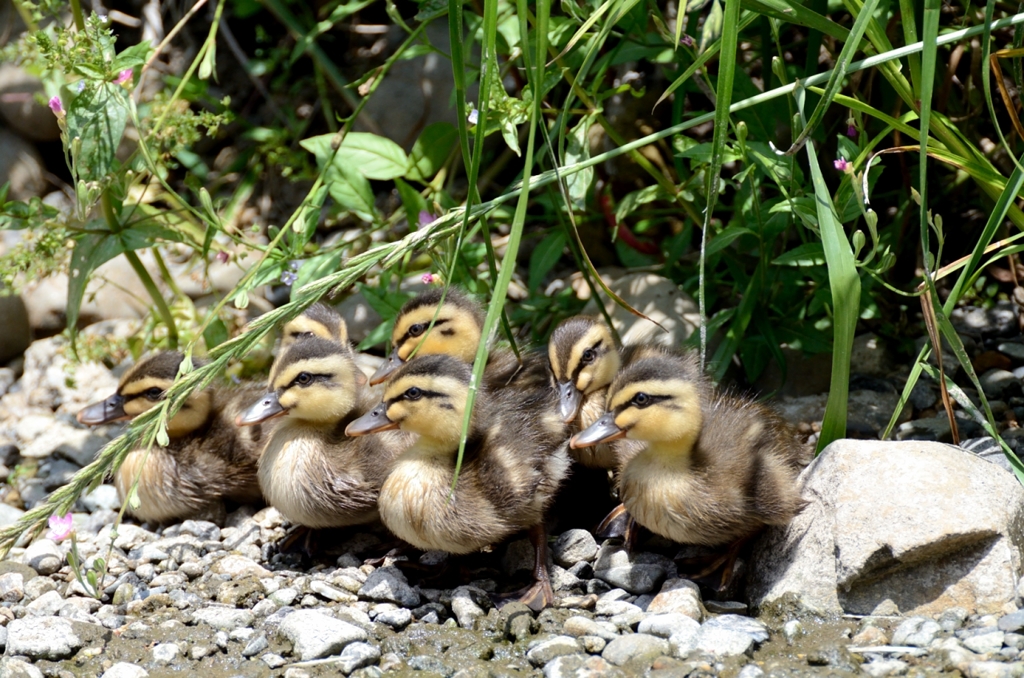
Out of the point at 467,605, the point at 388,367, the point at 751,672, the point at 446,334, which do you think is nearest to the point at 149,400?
the point at 388,367

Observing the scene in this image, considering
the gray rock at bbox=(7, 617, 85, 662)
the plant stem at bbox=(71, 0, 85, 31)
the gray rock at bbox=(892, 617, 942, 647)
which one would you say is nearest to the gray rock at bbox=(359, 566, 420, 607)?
the gray rock at bbox=(7, 617, 85, 662)

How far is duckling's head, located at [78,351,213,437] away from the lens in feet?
14.7

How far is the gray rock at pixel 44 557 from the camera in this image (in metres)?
4.14

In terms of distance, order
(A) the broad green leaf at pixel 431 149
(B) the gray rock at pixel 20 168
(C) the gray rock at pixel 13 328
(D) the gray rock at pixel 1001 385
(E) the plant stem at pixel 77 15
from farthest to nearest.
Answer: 1. (B) the gray rock at pixel 20 168
2. (C) the gray rock at pixel 13 328
3. (A) the broad green leaf at pixel 431 149
4. (D) the gray rock at pixel 1001 385
5. (E) the plant stem at pixel 77 15

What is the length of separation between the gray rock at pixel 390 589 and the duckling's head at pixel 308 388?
611 millimetres

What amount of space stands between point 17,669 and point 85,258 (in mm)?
1762

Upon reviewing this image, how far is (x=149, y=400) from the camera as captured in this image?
4492 millimetres

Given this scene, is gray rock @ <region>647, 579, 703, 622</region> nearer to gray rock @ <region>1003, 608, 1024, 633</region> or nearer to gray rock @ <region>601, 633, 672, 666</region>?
gray rock @ <region>601, 633, 672, 666</region>

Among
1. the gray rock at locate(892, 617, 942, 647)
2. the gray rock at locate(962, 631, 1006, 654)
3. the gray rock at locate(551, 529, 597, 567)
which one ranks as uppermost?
the gray rock at locate(962, 631, 1006, 654)

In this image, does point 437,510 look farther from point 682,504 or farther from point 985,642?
point 985,642

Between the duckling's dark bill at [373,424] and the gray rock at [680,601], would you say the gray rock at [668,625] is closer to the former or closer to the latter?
the gray rock at [680,601]

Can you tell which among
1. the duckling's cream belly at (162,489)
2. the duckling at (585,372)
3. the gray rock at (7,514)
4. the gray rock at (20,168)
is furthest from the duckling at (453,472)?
the gray rock at (20,168)

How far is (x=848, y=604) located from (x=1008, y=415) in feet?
4.58

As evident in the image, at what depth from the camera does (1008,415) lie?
4.42 meters
